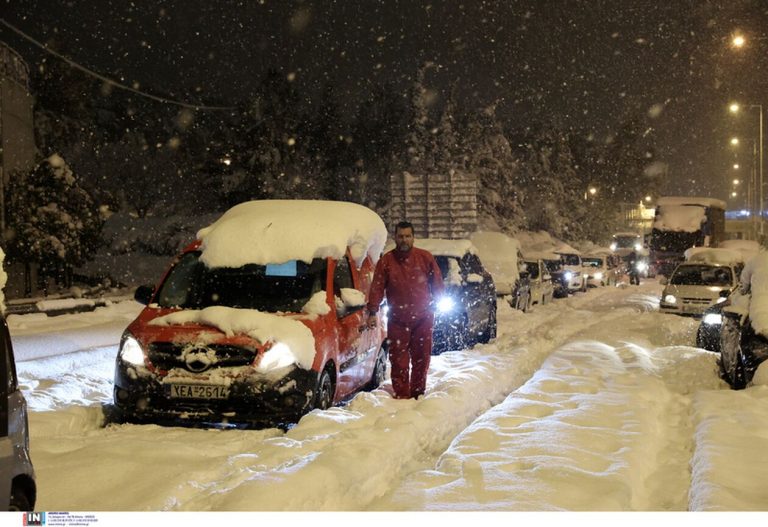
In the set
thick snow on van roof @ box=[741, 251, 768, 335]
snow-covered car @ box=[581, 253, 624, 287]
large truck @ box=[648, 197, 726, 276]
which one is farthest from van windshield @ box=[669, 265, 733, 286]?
large truck @ box=[648, 197, 726, 276]

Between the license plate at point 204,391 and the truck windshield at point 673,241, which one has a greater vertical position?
the truck windshield at point 673,241

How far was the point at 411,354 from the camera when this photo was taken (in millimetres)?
7457

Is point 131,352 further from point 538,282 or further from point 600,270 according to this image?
point 600,270

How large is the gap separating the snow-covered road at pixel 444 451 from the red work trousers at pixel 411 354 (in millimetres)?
213

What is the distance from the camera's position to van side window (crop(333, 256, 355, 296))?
7.14m

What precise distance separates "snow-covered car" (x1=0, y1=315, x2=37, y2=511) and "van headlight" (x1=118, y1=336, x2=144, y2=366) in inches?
108

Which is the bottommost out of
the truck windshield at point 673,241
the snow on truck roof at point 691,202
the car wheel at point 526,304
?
the car wheel at point 526,304

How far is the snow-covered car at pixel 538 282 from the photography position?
22.1m

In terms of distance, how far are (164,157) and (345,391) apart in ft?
182

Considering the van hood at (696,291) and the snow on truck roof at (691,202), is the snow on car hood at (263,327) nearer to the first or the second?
the van hood at (696,291)

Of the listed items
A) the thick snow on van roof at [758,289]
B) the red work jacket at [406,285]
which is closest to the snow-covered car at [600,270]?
the thick snow on van roof at [758,289]

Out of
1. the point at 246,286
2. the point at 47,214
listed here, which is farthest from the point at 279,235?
the point at 47,214

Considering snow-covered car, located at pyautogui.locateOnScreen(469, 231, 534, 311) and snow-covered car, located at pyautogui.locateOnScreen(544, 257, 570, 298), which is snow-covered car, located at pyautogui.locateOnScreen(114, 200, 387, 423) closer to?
snow-covered car, located at pyautogui.locateOnScreen(469, 231, 534, 311)
